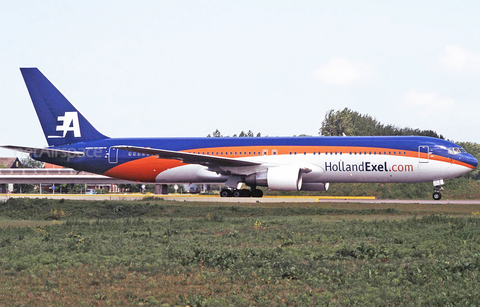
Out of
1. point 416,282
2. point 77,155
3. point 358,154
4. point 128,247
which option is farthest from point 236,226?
point 77,155

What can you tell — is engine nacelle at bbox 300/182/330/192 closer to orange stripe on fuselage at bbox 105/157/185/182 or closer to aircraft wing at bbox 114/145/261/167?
aircraft wing at bbox 114/145/261/167

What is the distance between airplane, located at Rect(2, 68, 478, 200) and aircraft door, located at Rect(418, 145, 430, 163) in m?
0.06

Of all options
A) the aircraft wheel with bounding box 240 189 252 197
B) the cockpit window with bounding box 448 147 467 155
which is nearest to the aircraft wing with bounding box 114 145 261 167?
the aircraft wheel with bounding box 240 189 252 197

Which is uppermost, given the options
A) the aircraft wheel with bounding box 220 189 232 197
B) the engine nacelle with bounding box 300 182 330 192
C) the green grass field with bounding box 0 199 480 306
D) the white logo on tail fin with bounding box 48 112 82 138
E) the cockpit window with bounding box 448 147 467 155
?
the white logo on tail fin with bounding box 48 112 82 138

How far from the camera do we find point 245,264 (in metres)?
11.5

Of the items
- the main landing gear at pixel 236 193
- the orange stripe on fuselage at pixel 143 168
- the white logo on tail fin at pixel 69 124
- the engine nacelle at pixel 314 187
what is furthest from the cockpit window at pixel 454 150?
the white logo on tail fin at pixel 69 124

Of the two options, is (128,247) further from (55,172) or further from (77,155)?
(55,172)

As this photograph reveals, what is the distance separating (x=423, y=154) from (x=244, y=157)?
1064 centimetres

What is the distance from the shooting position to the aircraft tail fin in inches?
1497

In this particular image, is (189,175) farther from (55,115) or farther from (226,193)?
(55,115)

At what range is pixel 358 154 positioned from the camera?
3291cm

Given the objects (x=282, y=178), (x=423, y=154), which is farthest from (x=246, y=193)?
(x=423, y=154)

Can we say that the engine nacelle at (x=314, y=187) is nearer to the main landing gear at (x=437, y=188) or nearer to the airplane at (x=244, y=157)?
the airplane at (x=244, y=157)

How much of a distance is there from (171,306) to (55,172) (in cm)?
6529
